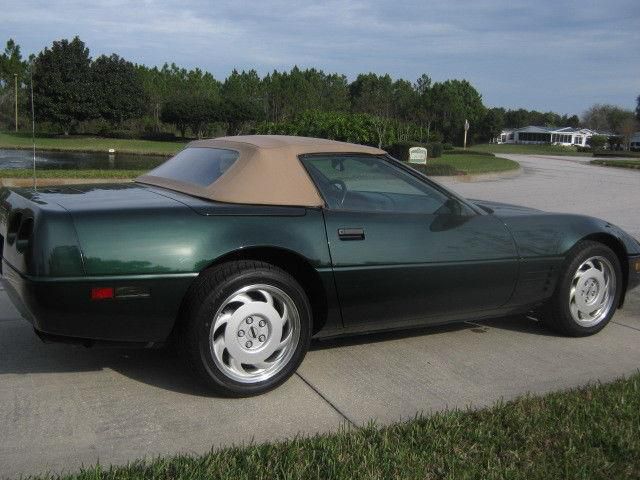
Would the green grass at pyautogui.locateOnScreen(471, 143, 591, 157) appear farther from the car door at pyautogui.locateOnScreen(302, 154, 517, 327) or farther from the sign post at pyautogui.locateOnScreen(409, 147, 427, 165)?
the car door at pyautogui.locateOnScreen(302, 154, 517, 327)

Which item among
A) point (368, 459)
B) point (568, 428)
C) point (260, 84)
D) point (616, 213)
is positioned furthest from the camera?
point (260, 84)

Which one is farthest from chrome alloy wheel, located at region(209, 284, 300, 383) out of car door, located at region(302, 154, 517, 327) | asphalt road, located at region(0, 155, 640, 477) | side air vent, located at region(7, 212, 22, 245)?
side air vent, located at region(7, 212, 22, 245)

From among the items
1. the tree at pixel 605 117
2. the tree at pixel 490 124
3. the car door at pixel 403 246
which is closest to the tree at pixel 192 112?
the tree at pixel 490 124

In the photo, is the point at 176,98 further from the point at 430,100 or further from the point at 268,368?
the point at 268,368

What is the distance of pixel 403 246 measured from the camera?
13.2 feet

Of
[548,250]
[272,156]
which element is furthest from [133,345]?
[548,250]

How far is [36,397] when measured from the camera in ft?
11.6

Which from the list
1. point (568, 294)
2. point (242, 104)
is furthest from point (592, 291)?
point (242, 104)

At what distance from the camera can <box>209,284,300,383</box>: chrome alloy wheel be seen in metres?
3.57

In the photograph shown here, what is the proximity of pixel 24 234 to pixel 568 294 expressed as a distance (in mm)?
3391

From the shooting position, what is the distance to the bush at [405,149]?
94.9 feet

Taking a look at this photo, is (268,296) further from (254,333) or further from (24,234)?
(24,234)

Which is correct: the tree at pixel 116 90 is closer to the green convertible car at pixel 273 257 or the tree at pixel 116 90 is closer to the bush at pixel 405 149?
the bush at pixel 405 149

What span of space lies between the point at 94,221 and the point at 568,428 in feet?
7.84
